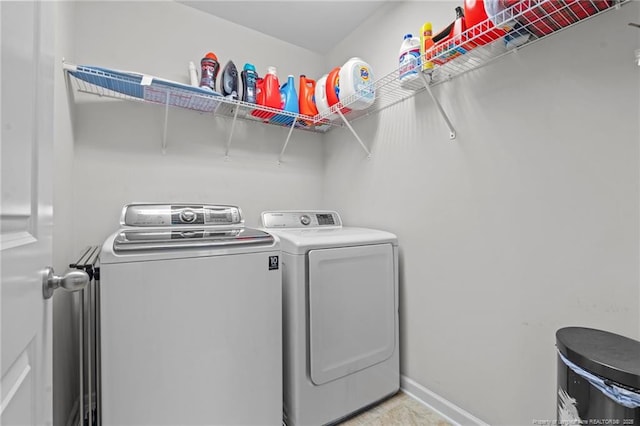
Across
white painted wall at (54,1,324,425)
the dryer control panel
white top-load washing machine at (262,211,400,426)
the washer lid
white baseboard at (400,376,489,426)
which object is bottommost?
white baseboard at (400,376,489,426)

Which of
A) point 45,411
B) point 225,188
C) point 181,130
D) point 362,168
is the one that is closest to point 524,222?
point 362,168

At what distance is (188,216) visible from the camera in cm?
173

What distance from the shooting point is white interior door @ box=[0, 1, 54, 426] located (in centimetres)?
44

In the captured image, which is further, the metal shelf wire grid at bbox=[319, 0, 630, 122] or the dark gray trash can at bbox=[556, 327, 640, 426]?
the metal shelf wire grid at bbox=[319, 0, 630, 122]

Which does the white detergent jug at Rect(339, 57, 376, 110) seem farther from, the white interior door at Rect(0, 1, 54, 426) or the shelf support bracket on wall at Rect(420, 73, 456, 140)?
the white interior door at Rect(0, 1, 54, 426)

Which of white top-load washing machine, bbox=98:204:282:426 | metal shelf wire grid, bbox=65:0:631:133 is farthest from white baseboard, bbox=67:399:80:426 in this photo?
metal shelf wire grid, bbox=65:0:631:133

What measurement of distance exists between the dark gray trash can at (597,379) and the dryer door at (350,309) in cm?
89

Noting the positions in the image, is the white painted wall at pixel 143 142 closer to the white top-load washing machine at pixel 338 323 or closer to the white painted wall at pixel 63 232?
the white painted wall at pixel 63 232

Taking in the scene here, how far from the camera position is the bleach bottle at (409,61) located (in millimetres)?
1510

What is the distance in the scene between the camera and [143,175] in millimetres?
1891

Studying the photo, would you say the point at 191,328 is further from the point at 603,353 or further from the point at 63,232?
the point at 603,353

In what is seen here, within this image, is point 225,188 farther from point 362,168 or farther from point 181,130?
point 362,168

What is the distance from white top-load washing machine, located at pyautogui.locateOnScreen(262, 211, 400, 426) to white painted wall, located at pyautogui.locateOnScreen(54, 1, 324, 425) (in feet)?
2.97

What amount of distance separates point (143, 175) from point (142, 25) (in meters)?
1.00
